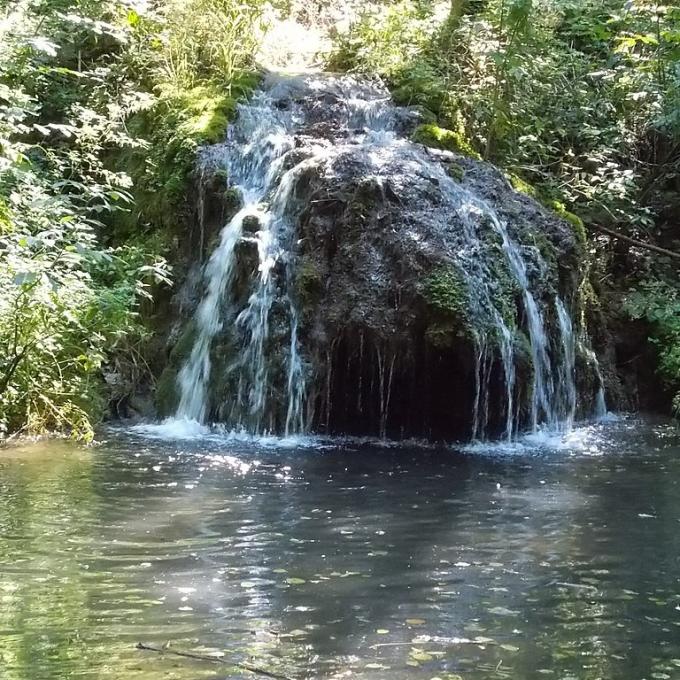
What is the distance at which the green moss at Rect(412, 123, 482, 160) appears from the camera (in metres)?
10.2

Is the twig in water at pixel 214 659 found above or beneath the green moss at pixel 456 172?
beneath

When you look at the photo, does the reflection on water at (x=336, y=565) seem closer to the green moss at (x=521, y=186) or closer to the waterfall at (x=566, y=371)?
the waterfall at (x=566, y=371)

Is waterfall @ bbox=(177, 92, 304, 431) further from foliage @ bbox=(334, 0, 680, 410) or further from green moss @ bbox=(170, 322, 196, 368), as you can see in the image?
foliage @ bbox=(334, 0, 680, 410)

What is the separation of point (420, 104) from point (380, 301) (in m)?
4.05

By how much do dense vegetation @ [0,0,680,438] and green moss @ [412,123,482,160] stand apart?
26 mm

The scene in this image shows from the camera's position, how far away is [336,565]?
4.20 metres

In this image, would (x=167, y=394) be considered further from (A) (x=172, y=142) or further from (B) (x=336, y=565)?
(B) (x=336, y=565)

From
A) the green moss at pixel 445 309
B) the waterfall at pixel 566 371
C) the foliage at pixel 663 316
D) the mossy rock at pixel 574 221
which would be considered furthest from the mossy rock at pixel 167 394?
the foliage at pixel 663 316

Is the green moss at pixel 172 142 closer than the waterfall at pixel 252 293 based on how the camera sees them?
No

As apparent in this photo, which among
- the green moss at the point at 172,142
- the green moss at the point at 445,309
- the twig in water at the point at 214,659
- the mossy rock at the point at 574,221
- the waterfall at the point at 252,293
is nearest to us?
the twig in water at the point at 214,659

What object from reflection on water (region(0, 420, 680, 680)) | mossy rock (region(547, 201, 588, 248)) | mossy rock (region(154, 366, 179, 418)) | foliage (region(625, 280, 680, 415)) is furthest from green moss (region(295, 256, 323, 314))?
foliage (region(625, 280, 680, 415))

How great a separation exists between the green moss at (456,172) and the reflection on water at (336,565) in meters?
3.63

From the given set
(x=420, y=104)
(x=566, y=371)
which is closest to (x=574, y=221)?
(x=566, y=371)

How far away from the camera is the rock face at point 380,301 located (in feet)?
25.6
